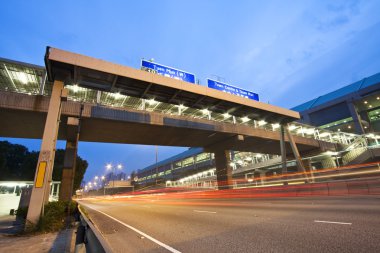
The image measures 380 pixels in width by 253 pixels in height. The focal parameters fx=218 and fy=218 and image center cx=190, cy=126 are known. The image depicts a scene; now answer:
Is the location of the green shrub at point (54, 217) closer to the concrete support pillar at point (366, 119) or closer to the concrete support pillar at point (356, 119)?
the concrete support pillar at point (356, 119)

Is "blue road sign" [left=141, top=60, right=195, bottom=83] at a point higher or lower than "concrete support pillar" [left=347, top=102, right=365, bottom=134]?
lower

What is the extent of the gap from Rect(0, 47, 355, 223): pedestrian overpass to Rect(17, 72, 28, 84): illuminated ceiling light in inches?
5.0

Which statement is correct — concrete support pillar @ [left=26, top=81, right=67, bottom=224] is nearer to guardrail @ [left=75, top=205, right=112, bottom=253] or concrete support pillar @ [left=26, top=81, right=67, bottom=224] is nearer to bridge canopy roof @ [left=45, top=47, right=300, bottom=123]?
bridge canopy roof @ [left=45, top=47, right=300, bottom=123]

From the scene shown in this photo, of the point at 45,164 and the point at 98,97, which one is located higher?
the point at 98,97

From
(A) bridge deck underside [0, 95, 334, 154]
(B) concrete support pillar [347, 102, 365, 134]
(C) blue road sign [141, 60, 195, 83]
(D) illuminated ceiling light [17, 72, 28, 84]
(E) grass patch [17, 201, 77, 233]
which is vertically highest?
(B) concrete support pillar [347, 102, 365, 134]

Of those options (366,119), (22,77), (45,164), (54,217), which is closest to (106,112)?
(45,164)

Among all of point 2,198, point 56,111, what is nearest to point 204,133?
point 56,111

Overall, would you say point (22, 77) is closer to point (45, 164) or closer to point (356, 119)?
point (45, 164)

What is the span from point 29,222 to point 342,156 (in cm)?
4954

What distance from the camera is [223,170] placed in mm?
29922

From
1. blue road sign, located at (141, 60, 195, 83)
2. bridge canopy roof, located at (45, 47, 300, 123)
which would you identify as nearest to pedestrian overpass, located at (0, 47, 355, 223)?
bridge canopy roof, located at (45, 47, 300, 123)

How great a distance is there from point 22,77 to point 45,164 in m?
15.8

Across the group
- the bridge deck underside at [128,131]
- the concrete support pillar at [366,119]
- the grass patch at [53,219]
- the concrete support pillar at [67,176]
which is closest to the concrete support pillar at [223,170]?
the bridge deck underside at [128,131]

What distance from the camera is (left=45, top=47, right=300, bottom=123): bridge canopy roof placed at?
1362 centimetres
